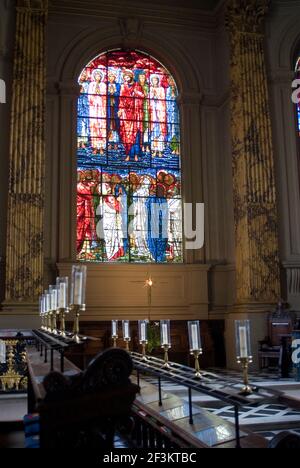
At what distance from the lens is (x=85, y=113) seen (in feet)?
42.8

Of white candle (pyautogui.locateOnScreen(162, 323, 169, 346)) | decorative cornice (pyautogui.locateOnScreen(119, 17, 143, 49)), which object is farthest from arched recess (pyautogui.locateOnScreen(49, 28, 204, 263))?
white candle (pyautogui.locateOnScreen(162, 323, 169, 346))

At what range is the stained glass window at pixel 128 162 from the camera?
12.6 metres

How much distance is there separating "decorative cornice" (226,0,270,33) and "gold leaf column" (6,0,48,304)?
13.7 ft

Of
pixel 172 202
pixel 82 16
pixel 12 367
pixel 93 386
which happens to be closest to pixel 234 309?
pixel 172 202

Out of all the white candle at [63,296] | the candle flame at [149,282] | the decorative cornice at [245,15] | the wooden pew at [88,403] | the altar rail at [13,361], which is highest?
the decorative cornice at [245,15]

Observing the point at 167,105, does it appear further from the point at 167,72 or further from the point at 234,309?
the point at 234,309

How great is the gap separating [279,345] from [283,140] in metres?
4.68

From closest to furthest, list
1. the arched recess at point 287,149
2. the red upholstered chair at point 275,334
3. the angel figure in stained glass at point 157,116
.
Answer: the red upholstered chair at point 275,334 < the arched recess at point 287,149 < the angel figure in stained glass at point 157,116

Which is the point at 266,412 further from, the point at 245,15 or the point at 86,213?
the point at 245,15

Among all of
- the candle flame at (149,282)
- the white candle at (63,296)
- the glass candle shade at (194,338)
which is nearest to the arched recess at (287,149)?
the candle flame at (149,282)

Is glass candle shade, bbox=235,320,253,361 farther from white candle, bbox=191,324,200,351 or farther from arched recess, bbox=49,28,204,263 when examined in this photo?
arched recess, bbox=49,28,204,263

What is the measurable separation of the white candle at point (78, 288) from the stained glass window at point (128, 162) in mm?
9183

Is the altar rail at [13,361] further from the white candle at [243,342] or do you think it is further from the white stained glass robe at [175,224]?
the white candle at [243,342]

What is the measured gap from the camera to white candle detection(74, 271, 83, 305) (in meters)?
3.09
